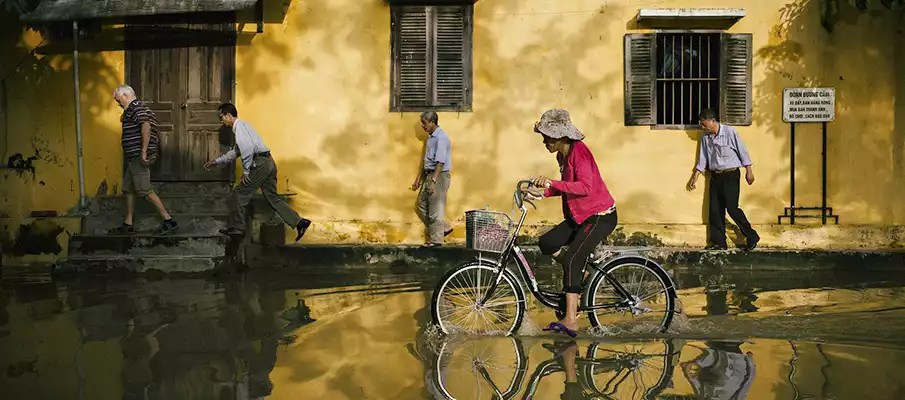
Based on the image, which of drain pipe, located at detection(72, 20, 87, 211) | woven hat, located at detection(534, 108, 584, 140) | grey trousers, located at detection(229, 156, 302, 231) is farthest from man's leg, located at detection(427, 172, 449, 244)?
woven hat, located at detection(534, 108, 584, 140)

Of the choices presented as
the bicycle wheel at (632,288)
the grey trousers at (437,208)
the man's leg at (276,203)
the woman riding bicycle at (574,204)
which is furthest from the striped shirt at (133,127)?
the bicycle wheel at (632,288)

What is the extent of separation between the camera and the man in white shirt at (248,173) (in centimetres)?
1082

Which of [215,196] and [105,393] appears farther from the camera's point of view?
[215,196]

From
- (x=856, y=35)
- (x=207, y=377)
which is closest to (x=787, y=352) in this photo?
(x=207, y=377)

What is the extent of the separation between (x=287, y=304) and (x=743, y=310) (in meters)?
4.19

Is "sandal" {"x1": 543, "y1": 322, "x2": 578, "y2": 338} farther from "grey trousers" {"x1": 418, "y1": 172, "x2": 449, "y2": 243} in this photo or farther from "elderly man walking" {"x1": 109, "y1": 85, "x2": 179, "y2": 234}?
"elderly man walking" {"x1": 109, "y1": 85, "x2": 179, "y2": 234}

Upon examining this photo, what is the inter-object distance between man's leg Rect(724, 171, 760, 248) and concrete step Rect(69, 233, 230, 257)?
624cm

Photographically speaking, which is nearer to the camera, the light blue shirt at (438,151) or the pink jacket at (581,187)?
the pink jacket at (581,187)

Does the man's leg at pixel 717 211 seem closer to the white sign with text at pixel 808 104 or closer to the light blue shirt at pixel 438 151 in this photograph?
the white sign with text at pixel 808 104

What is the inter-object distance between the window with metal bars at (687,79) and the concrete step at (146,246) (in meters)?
5.61

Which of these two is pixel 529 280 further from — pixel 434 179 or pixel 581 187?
pixel 434 179

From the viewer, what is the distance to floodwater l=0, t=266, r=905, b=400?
17.8 ft

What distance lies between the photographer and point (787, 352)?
20.6 ft

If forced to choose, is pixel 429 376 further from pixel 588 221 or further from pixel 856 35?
pixel 856 35
